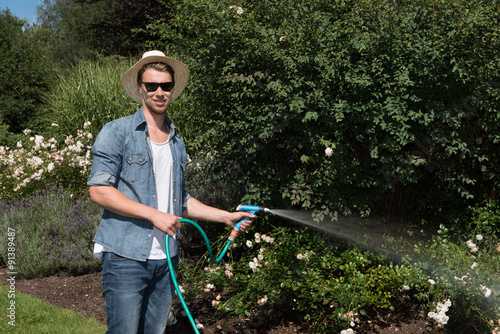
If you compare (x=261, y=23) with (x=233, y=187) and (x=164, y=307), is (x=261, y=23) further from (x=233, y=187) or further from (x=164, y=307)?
(x=164, y=307)

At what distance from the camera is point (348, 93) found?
13.8 ft

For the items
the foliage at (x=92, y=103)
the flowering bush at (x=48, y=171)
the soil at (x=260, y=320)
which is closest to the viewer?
the soil at (x=260, y=320)

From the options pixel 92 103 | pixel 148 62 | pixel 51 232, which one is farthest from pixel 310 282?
pixel 92 103

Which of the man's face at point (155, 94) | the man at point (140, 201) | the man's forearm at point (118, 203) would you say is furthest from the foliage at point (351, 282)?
the man's face at point (155, 94)

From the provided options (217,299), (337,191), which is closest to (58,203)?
(217,299)

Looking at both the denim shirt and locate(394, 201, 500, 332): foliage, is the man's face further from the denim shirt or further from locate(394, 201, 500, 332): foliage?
locate(394, 201, 500, 332): foliage

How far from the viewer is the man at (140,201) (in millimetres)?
2395

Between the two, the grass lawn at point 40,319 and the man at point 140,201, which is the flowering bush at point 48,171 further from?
the man at point 140,201

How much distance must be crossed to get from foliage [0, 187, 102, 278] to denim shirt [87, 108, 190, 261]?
3.20m

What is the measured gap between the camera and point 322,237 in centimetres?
436

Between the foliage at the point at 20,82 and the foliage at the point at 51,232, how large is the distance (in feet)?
33.7

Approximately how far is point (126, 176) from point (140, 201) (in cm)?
16

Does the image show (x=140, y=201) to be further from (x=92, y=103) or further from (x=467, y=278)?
(x=92, y=103)

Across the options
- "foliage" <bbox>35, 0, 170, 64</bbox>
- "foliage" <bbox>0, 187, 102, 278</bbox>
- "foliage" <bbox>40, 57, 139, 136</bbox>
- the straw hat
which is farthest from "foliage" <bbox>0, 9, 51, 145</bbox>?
the straw hat
